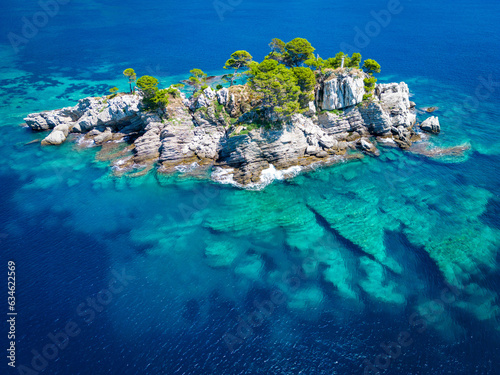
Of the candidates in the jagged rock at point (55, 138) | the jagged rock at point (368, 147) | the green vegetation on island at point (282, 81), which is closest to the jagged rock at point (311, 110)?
the green vegetation on island at point (282, 81)

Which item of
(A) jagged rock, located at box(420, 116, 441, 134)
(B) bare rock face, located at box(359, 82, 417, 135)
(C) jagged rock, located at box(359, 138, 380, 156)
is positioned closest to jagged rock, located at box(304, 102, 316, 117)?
(B) bare rock face, located at box(359, 82, 417, 135)

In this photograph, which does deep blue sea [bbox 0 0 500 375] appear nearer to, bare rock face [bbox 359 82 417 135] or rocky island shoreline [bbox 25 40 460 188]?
rocky island shoreline [bbox 25 40 460 188]

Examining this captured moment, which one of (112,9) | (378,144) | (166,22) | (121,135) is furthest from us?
(112,9)

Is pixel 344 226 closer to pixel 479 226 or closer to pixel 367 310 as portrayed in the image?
pixel 367 310

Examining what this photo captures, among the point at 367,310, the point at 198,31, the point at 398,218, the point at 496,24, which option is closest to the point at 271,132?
the point at 398,218

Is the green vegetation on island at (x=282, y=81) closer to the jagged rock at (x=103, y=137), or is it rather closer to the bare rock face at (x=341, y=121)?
the bare rock face at (x=341, y=121)

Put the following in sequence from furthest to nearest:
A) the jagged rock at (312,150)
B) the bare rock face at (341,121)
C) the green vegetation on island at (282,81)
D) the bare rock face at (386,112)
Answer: the bare rock face at (386,112) < the bare rock face at (341,121) < the jagged rock at (312,150) < the green vegetation on island at (282,81)

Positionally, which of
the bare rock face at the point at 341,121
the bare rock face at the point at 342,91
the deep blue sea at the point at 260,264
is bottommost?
the deep blue sea at the point at 260,264
